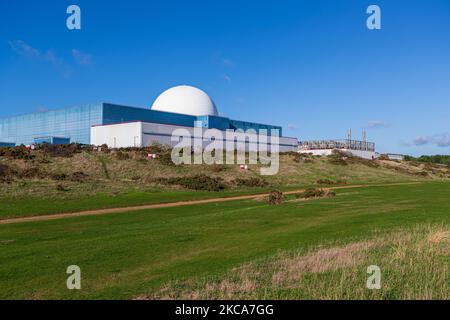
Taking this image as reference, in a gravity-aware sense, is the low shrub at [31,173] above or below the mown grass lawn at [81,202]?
above

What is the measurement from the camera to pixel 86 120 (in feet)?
276

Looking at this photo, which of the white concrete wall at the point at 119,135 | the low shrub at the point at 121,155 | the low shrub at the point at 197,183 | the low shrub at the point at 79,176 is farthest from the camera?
the white concrete wall at the point at 119,135

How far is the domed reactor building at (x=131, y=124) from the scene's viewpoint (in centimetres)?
7381

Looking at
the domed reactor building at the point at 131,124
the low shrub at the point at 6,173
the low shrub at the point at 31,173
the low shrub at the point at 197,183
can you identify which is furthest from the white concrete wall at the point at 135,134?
the low shrub at the point at 6,173

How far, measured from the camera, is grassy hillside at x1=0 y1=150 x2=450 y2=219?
27.6 metres

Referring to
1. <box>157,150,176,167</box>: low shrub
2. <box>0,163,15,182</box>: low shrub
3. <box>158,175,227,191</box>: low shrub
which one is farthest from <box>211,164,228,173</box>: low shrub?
<box>0,163,15,182</box>: low shrub

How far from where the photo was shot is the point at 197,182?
3906 cm

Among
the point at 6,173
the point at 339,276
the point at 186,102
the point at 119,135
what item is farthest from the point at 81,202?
the point at 186,102

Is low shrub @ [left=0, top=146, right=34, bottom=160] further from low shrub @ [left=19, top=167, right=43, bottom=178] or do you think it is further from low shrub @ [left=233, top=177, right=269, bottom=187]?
low shrub @ [left=233, top=177, right=269, bottom=187]

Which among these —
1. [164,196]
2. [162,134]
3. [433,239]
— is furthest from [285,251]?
[162,134]

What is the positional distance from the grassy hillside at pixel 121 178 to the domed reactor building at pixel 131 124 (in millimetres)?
19723

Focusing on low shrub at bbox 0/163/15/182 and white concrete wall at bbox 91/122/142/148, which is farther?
white concrete wall at bbox 91/122/142/148

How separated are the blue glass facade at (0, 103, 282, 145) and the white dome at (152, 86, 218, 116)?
14.3 feet
